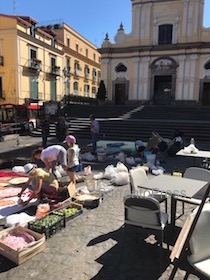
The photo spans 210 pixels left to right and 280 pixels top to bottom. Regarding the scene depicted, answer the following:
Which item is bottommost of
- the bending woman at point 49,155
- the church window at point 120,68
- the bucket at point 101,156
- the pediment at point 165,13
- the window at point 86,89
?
the bucket at point 101,156

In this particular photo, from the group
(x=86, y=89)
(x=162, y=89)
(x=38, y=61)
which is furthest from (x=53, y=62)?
(x=162, y=89)

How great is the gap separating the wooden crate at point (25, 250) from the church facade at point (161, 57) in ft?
81.9

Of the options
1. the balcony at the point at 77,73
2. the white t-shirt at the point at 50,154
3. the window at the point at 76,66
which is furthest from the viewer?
the window at the point at 76,66

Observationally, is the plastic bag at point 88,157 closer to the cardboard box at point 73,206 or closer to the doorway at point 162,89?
the cardboard box at point 73,206

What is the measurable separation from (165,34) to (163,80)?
4.68m

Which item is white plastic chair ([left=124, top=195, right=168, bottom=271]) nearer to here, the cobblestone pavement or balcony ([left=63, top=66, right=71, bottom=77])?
the cobblestone pavement

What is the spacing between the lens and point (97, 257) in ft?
11.2

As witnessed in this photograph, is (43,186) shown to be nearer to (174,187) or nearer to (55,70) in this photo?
(174,187)

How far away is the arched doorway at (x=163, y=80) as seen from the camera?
26.7m

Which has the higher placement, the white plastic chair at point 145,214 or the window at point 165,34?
the window at point 165,34

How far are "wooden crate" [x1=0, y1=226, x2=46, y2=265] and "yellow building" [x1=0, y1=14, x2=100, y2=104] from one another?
24.2 meters

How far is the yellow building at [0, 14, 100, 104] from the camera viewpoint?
Answer: 25078 mm

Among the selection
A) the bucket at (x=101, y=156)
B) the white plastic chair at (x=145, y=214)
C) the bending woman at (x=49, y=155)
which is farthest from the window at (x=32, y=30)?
the white plastic chair at (x=145, y=214)

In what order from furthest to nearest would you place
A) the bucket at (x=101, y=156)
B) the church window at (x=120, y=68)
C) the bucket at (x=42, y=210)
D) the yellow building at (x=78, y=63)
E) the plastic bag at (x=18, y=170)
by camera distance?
the yellow building at (x=78, y=63)
the church window at (x=120, y=68)
the bucket at (x=101, y=156)
the plastic bag at (x=18, y=170)
the bucket at (x=42, y=210)
